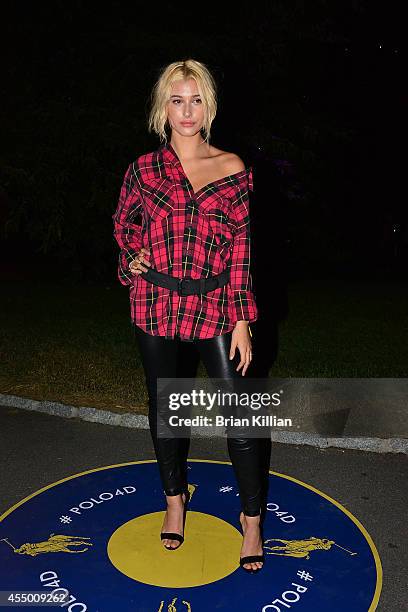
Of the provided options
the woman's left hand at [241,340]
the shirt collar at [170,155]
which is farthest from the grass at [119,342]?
the shirt collar at [170,155]

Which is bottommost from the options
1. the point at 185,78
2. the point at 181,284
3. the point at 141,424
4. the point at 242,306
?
the point at 141,424

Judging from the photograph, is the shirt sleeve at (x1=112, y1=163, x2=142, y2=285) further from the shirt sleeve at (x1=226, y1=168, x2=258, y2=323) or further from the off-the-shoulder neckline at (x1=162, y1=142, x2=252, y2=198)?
the shirt sleeve at (x1=226, y1=168, x2=258, y2=323)

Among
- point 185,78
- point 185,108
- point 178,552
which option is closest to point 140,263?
point 185,108

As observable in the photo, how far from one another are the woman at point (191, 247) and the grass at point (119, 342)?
90.4 inches

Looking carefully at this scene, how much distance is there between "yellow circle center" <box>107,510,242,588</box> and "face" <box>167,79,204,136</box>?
2110 mm

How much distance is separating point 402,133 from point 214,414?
1696cm

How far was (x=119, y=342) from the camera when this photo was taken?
757 centimetres

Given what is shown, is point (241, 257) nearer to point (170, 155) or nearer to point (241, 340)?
point (241, 340)

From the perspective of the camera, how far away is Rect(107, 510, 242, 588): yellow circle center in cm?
296

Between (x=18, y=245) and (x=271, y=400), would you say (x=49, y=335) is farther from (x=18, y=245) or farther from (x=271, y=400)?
(x=18, y=245)

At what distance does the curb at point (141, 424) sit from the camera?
4473 mm

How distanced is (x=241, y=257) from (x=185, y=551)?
1.57 m

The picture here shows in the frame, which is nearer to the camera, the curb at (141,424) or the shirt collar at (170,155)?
the shirt collar at (170,155)
